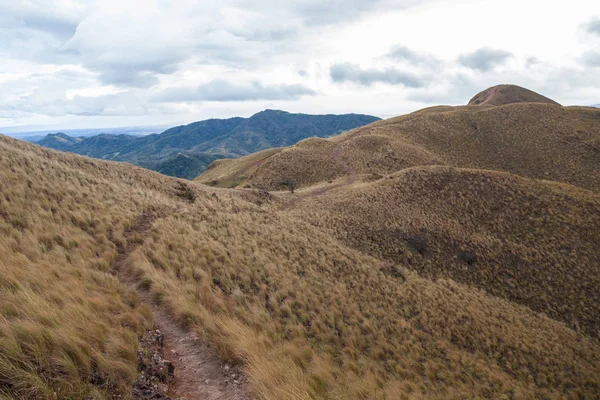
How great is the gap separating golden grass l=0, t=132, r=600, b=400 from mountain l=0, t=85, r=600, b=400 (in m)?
0.06

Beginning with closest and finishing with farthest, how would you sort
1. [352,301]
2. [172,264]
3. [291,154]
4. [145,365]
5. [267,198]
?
1. [145,365]
2. [172,264]
3. [352,301]
4. [267,198]
5. [291,154]

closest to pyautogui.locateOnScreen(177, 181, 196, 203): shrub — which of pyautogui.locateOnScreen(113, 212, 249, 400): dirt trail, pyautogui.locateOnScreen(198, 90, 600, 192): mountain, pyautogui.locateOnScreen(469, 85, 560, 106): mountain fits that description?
pyautogui.locateOnScreen(113, 212, 249, 400): dirt trail

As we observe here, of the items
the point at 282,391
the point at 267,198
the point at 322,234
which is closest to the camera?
the point at 282,391

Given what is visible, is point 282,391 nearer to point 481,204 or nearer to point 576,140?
point 481,204

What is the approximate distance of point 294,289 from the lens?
12758 millimetres

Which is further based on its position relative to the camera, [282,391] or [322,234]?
[322,234]

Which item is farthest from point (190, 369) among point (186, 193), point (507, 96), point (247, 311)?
point (507, 96)

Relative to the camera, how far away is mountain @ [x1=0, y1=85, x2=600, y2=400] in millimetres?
5434

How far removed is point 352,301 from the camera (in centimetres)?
1441

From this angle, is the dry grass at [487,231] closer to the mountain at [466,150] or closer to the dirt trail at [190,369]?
the mountain at [466,150]

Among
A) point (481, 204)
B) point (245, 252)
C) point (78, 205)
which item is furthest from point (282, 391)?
point (481, 204)

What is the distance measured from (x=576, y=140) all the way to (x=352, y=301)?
85.0m

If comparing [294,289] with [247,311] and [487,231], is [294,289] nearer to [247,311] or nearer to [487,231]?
[247,311]

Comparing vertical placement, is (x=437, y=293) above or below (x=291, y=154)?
below
